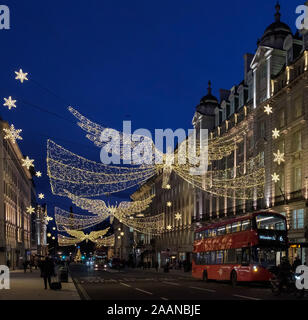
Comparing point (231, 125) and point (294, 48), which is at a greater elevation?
point (294, 48)

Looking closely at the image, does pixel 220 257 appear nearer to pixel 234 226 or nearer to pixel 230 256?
pixel 230 256

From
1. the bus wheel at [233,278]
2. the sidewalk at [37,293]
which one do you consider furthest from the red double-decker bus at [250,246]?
the sidewalk at [37,293]

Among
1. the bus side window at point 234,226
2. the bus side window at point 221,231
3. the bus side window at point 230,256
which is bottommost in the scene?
the bus side window at point 230,256

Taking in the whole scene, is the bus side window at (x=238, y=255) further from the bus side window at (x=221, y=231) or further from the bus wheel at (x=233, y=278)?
the bus side window at (x=221, y=231)

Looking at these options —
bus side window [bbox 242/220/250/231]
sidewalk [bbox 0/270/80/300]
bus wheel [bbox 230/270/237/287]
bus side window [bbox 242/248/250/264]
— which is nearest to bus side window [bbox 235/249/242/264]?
bus side window [bbox 242/248/250/264]

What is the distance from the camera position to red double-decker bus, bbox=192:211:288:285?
91.1ft

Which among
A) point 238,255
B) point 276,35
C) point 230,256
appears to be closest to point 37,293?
point 238,255

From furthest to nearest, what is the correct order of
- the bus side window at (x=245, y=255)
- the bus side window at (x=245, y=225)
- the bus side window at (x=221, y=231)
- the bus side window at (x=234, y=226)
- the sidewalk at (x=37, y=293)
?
the bus side window at (x=221, y=231) < the bus side window at (x=234, y=226) < the bus side window at (x=245, y=225) < the bus side window at (x=245, y=255) < the sidewalk at (x=37, y=293)

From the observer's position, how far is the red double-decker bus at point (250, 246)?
2777 centimetres

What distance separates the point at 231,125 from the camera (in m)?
58.7
